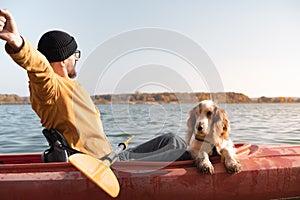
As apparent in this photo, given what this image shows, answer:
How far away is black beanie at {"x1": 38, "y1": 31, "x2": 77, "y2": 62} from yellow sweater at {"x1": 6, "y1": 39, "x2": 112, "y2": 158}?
19 centimetres

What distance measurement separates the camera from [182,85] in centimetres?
256

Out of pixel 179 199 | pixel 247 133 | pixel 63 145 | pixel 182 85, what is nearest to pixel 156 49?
pixel 182 85

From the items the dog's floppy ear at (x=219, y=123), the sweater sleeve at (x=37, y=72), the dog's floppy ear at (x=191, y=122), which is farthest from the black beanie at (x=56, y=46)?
the dog's floppy ear at (x=219, y=123)

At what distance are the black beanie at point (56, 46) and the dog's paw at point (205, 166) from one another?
1.28m

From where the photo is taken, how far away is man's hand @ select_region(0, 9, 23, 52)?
1550mm

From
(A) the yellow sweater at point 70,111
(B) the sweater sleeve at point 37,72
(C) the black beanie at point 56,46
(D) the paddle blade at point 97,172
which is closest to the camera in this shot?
(B) the sweater sleeve at point 37,72

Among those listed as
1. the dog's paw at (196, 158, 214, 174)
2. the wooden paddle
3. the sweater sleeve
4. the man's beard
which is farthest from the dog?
the sweater sleeve

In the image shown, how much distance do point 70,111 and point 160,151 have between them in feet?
2.69

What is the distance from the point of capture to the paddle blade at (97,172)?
2.37 m

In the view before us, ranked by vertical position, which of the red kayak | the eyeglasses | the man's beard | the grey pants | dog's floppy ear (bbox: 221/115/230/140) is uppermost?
the eyeglasses

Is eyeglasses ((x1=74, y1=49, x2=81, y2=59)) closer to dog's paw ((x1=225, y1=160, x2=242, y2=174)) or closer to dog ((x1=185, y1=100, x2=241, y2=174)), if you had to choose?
dog ((x1=185, y1=100, x2=241, y2=174))

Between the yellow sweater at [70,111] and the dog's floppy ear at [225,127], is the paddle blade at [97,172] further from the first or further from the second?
the dog's floppy ear at [225,127]

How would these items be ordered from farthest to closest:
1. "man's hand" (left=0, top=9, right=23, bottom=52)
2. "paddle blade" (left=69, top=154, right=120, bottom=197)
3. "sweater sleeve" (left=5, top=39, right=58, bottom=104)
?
"paddle blade" (left=69, top=154, right=120, bottom=197), "sweater sleeve" (left=5, top=39, right=58, bottom=104), "man's hand" (left=0, top=9, right=23, bottom=52)

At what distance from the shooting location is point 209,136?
2.73m
